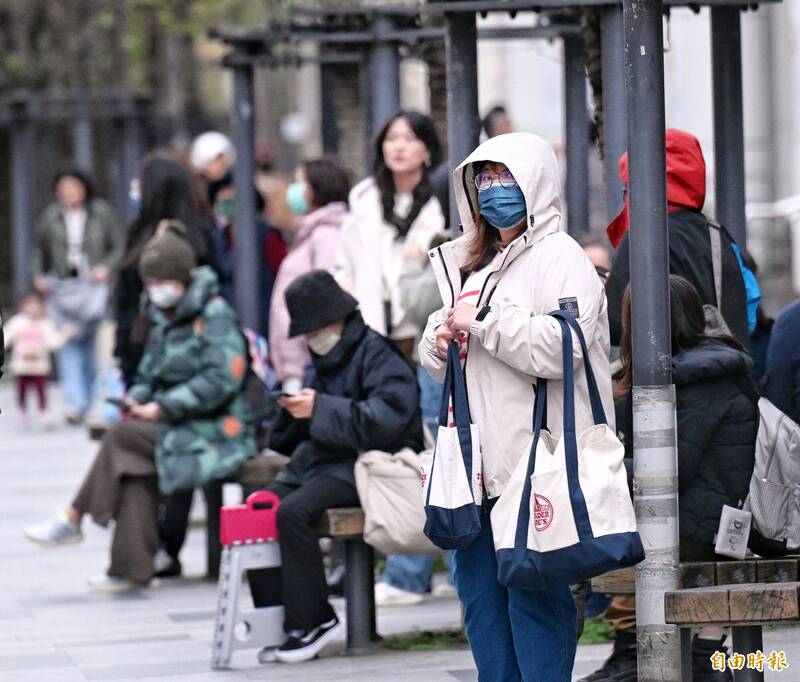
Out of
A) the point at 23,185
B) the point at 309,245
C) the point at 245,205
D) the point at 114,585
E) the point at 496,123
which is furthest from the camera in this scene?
the point at 23,185

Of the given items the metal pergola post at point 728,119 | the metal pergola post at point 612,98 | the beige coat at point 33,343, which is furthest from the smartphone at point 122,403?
the beige coat at point 33,343

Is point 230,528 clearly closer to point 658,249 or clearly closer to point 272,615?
point 272,615

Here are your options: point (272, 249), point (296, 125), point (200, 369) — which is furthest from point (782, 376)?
point (296, 125)

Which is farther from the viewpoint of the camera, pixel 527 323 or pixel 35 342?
pixel 35 342

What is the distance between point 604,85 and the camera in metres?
7.20

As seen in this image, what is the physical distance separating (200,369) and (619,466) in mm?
3967

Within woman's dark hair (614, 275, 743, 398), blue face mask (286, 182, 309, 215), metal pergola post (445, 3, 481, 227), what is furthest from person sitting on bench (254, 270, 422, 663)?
blue face mask (286, 182, 309, 215)

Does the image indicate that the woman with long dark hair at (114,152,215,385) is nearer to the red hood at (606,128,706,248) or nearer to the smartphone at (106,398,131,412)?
the smartphone at (106,398,131,412)

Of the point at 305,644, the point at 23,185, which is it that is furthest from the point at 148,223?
the point at 23,185

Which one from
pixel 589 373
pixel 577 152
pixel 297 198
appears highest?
pixel 577 152

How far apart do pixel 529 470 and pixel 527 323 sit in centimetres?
38

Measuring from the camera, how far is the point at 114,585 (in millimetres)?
9070

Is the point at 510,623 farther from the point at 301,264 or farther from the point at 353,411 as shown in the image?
the point at 301,264

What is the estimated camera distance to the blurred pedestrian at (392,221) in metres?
8.16
